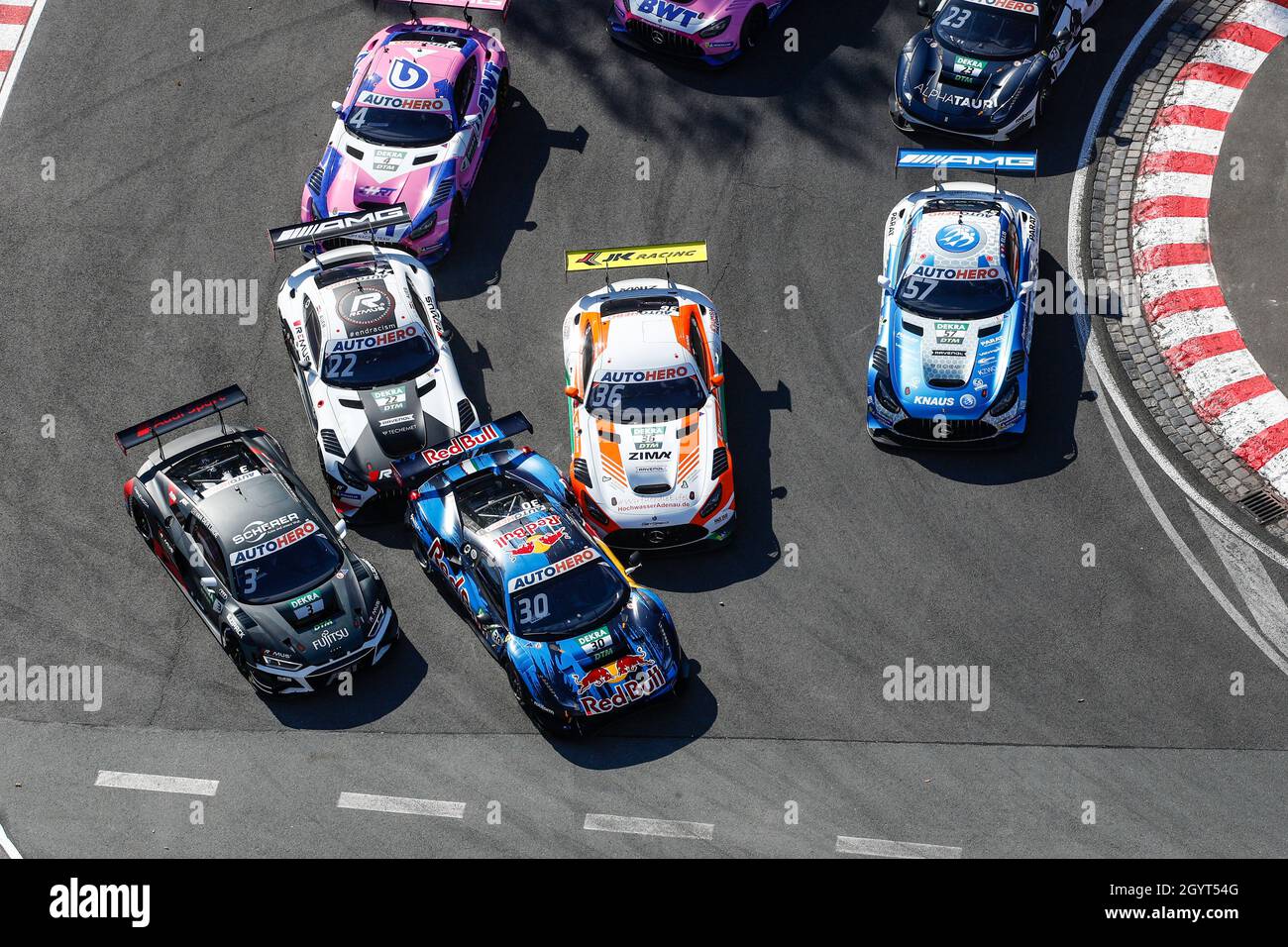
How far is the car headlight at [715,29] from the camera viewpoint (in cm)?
2434

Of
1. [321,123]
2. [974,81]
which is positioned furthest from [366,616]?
[974,81]

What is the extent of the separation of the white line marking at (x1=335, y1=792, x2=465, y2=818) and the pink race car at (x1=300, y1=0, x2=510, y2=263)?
8.05 meters

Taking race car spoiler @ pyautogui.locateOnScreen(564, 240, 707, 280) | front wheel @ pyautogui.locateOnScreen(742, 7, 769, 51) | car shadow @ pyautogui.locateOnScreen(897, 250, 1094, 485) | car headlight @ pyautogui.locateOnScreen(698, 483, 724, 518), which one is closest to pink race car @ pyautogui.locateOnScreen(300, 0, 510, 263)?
race car spoiler @ pyautogui.locateOnScreen(564, 240, 707, 280)

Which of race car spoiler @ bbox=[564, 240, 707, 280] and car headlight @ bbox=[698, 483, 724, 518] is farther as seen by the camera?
race car spoiler @ bbox=[564, 240, 707, 280]

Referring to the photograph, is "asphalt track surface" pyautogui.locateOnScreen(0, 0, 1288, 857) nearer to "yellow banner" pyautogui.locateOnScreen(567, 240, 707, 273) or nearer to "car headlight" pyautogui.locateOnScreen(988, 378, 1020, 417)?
"car headlight" pyautogui.locateOnScreen(988, 378, 1020, 417)

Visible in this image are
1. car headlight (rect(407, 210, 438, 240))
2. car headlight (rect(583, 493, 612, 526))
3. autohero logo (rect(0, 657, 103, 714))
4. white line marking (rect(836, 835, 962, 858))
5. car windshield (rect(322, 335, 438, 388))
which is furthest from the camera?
car headlight (rect(407, 210, 438, 240))

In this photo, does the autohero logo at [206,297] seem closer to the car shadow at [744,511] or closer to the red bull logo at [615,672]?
the car shadow at [744,511]

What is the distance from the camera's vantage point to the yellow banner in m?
21.5

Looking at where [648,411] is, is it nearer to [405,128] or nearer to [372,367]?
[372,367]

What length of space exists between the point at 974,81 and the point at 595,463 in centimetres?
844

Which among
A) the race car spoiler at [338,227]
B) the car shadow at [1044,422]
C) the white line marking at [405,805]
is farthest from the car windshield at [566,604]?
the race car spoiler at [338,227]

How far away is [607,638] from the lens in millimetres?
18297

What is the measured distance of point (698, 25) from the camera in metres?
24.3

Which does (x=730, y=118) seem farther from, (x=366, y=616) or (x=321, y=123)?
(x=366, y=616)
